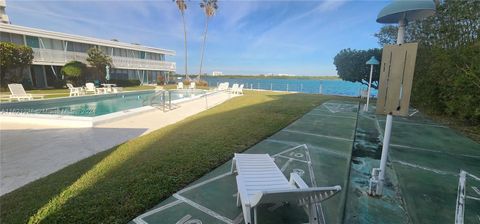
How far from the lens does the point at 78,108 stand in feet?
41.0

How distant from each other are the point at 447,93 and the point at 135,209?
12.0 meters

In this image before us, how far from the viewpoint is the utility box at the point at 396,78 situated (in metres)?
2.62

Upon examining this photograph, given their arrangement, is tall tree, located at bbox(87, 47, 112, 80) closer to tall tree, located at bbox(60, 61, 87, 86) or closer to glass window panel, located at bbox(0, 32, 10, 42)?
tall tree, located at bbox(60, 61, 87, 86)

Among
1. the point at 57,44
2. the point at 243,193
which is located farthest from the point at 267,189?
the point at 57,44

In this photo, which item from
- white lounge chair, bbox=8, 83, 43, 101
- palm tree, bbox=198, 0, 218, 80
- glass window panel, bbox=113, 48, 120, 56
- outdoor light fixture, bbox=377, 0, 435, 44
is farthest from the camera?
palm tree, bbox=198, 0, 218, 80

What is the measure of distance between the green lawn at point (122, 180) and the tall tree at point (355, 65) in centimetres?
1486

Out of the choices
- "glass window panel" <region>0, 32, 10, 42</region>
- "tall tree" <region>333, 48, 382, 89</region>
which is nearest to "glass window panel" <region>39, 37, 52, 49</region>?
"glass window panel" <region>0, 32, 10, 42</region>

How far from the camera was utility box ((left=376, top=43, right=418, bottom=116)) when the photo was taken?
262 cm

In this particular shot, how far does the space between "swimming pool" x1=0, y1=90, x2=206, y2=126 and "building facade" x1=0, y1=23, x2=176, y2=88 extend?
8275 millimetres

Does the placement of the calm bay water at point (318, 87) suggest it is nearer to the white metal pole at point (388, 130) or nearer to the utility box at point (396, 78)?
the white metal pole at point (388, 130)

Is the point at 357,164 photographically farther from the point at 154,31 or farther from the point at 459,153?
the point at 154,31

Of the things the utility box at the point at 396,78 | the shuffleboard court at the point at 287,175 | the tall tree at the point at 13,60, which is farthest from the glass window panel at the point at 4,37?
the utility box at the point at 396,78

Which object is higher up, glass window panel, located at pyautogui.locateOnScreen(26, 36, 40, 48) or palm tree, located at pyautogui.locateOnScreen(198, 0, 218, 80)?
palm tree, located at pyautogui.locateOnScreen(198, 0, 218, 80)

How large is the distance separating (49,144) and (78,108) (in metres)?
8.11
